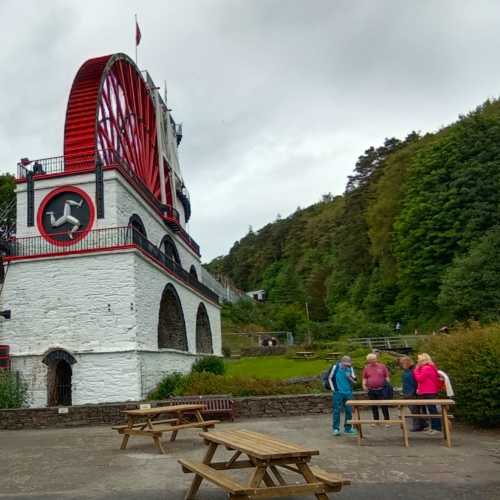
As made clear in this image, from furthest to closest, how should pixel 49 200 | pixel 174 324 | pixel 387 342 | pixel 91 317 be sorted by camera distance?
1. pixel 387 342
2. pixel 174 324
3. pixel 49 200
4. pixel 91 317

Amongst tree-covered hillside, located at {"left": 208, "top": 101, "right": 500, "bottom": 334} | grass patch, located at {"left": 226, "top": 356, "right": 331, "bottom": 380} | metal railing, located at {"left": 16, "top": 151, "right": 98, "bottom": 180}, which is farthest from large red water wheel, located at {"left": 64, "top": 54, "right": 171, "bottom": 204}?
tree-covered hillside, located at {"left": 208, "top": 101, "right": 500, "bottom": 334}

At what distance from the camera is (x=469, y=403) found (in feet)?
33.0

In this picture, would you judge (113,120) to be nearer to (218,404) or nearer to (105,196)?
(105,196)

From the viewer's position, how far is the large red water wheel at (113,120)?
68.7 ft

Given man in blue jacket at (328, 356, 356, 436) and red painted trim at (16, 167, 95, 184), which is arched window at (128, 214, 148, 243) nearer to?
red painted trim at (16, 167, 95, 184)

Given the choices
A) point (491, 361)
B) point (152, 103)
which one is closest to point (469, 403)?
point (491, 361)

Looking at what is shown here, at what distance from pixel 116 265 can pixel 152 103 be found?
16326mm

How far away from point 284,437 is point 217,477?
4.91m

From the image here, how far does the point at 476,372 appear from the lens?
Result: 9.77 m

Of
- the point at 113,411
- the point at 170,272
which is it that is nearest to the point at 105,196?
the point at 170,272

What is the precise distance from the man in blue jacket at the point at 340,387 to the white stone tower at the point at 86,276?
896 centimetres

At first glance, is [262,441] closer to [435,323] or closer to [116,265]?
[116,265]

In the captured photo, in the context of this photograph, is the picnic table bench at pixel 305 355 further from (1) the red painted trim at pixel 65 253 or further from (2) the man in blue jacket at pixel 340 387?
(2) the man in blue jacket at pixel 340 387

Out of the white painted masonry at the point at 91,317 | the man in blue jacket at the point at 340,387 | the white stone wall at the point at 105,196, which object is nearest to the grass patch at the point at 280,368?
the white painted masonry at the point at 91,317
